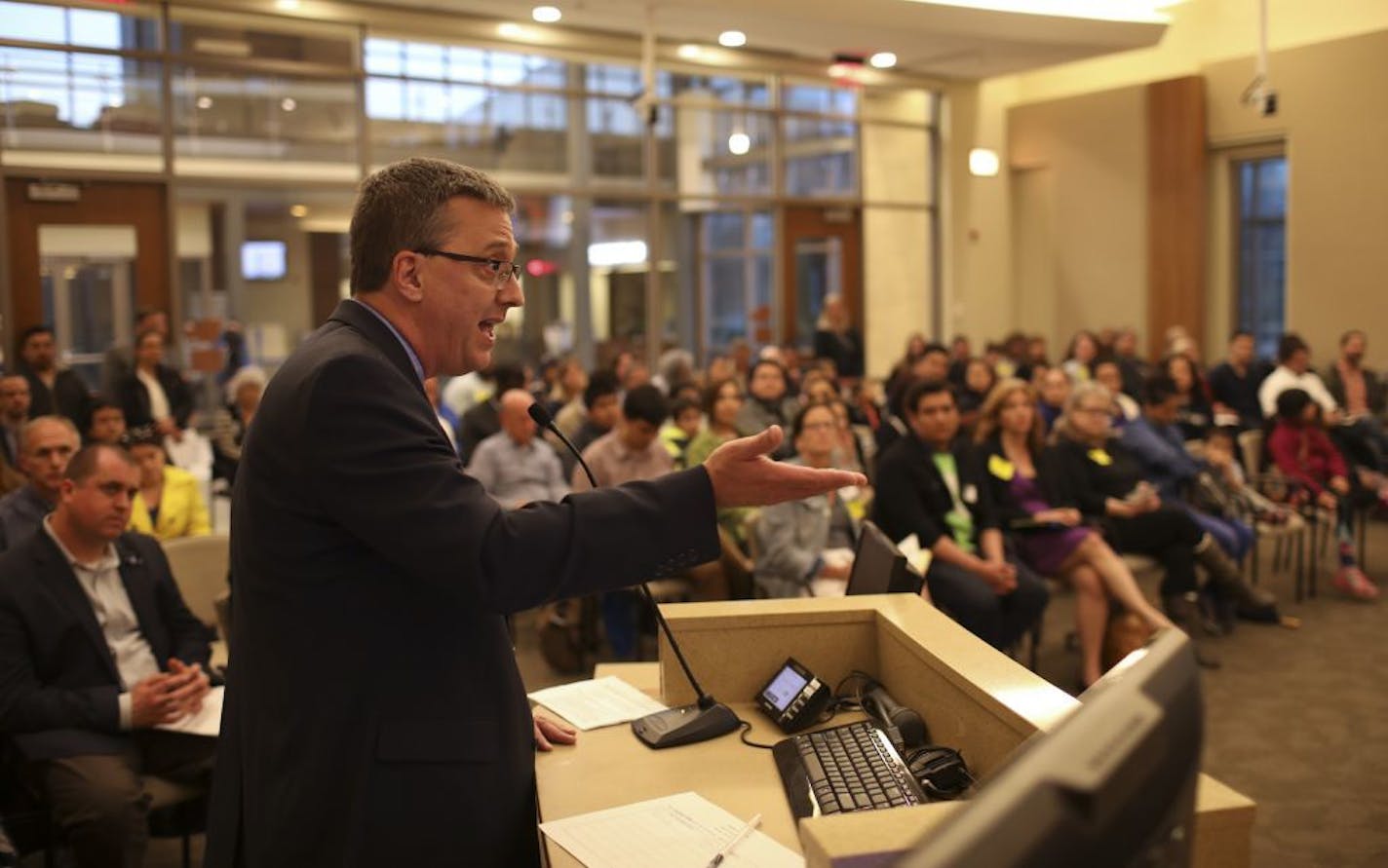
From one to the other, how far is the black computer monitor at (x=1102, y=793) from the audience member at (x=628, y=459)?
186 inches

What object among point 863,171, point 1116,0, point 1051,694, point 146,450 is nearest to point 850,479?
point 1051,694

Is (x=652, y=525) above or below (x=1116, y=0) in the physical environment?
below

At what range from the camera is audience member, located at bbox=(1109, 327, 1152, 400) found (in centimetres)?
1052

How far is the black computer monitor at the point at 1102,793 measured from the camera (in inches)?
25.8

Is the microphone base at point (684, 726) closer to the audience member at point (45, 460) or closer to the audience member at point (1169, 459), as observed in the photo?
the audience member at point (45, 460)

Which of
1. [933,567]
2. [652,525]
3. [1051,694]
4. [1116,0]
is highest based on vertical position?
[1116,0]

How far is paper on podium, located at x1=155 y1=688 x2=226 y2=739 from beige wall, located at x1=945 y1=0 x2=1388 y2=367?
434 inches

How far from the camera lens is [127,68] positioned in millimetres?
8727

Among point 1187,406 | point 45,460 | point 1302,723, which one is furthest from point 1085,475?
point 45,460

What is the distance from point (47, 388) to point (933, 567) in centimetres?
509

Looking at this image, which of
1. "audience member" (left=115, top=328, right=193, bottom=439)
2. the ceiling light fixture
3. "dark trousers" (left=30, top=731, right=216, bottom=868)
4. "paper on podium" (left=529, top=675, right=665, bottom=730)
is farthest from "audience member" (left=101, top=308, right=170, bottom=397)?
Result: the ceiling light fixture

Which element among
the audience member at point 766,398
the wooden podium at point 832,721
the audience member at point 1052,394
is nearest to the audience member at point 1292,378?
the audience member at point 1052,394

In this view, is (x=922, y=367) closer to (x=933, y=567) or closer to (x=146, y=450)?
(x=933, y=567)

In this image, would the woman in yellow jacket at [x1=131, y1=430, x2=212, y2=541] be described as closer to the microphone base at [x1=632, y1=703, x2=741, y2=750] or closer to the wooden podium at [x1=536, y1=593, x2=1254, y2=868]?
the wooden podium at [x1=536, y1=593, x2=1254, y2=868]
